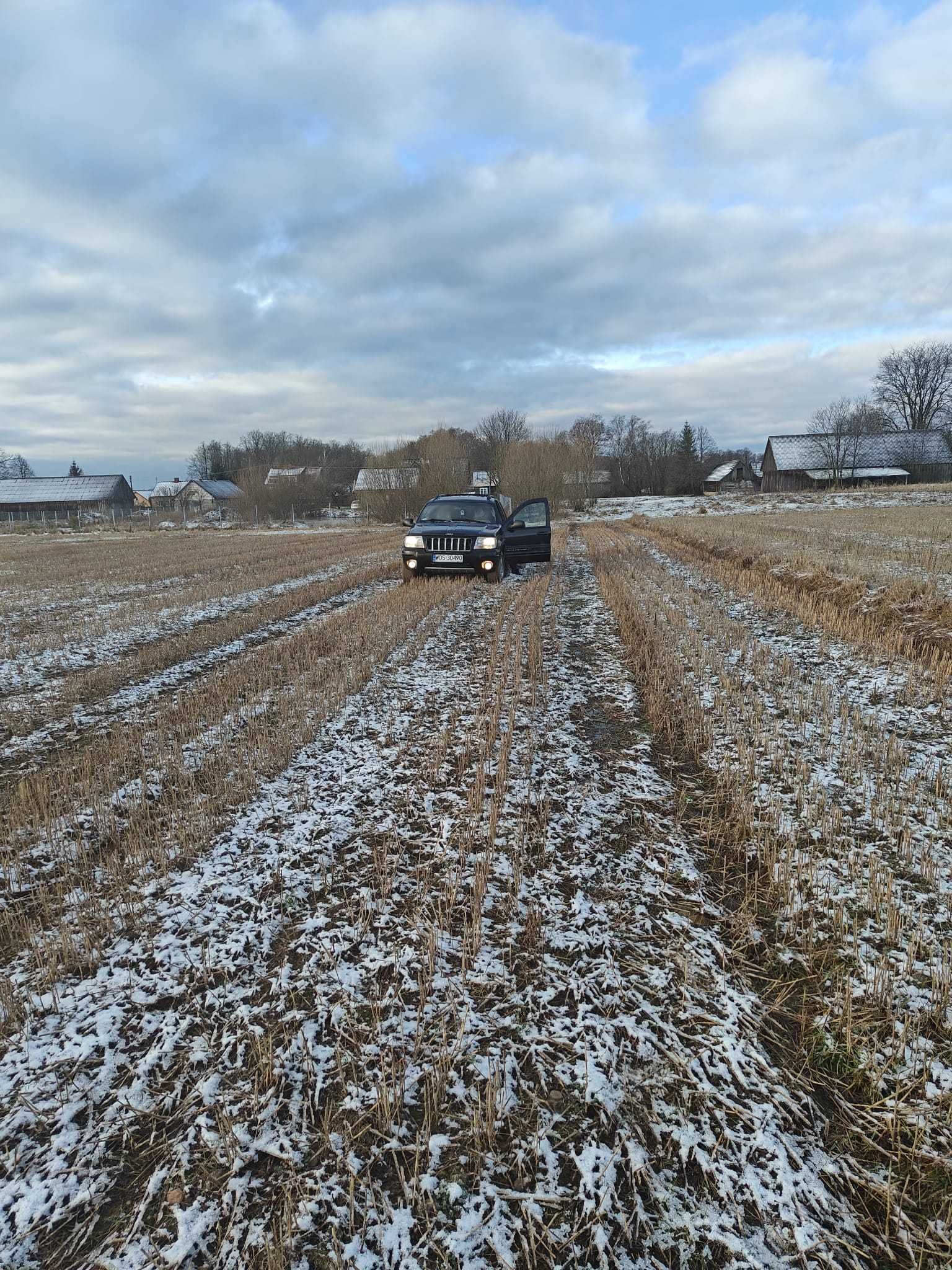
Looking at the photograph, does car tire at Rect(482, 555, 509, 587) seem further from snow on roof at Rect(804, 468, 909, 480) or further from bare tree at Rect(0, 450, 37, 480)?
bare tree at Rect(0, 450, 37, 480)

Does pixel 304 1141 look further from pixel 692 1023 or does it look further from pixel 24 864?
pixel 24 864

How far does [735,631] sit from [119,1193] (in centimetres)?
858

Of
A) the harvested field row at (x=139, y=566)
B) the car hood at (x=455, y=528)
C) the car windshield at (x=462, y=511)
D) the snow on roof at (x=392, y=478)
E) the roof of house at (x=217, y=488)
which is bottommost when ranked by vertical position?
the harvested field row at (x=139, y=566)

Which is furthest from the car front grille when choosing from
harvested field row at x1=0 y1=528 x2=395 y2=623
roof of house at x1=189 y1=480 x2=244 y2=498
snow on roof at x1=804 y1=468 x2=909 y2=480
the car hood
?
roof of house at x1=189 y1=480 x2=244 y2=498

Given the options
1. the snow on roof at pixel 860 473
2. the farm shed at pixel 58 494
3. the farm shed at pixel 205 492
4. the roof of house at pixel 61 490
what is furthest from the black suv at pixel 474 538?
the farm shed at pixel 205 492

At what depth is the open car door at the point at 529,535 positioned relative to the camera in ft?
46.3

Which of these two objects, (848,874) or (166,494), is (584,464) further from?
(166,494)

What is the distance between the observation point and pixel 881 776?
14.1 feet

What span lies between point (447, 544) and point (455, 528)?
1.29 ft

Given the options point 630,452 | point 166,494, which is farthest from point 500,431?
point 166,494

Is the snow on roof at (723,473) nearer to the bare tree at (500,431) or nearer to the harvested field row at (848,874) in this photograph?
the bare tree at (500,431)

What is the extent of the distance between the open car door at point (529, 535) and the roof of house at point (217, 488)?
241ft

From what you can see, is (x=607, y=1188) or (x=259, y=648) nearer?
(x=607, y=1188)

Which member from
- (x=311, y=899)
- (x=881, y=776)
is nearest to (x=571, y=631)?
(x=881, y=776)
